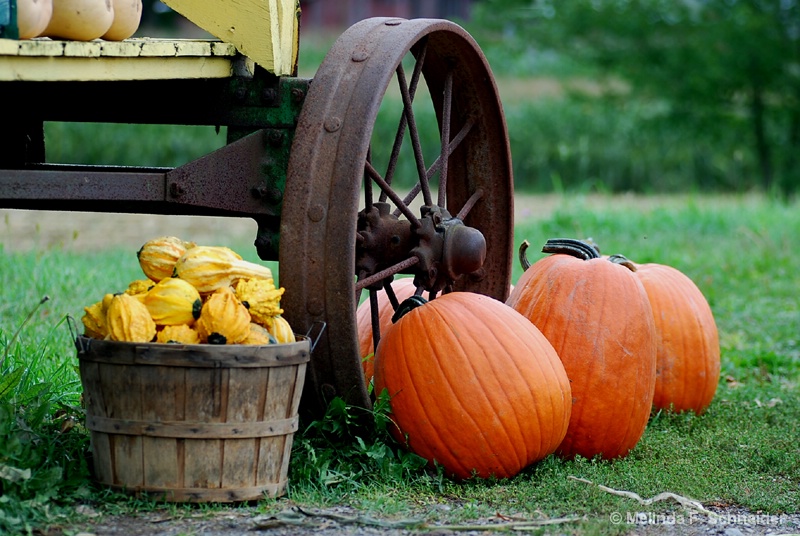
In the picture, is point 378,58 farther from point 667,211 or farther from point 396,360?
point 667,211

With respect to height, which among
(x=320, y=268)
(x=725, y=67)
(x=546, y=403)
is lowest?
(x=546, y=403)

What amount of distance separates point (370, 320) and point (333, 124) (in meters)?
1.10

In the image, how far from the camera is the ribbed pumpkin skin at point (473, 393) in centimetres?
317

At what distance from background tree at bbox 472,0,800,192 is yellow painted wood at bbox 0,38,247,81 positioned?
1665 cm

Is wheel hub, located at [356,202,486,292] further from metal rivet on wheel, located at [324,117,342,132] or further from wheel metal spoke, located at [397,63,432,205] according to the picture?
metal rivet on wheel, located at [324,117,342,132]

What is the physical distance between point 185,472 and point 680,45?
17947 mm

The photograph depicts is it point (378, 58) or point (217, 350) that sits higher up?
point (378, 58)

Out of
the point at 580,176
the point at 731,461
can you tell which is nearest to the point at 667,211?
the point at 580,176

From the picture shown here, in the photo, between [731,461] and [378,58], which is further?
[731,461]

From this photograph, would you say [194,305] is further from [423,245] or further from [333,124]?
[423,245]

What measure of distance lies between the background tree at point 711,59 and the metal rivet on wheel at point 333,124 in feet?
54.4

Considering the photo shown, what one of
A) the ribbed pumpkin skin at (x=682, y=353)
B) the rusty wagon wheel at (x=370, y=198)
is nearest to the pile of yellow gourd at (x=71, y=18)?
the rusty wagon wheel at (x=370, y=198)

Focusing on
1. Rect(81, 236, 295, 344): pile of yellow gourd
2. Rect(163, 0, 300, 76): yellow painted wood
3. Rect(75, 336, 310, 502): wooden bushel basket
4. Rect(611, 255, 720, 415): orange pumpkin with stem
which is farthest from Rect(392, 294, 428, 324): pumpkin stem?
Rect(611, 255, 720, 415): orange pumpkin with stem

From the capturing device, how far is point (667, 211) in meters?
10.7
